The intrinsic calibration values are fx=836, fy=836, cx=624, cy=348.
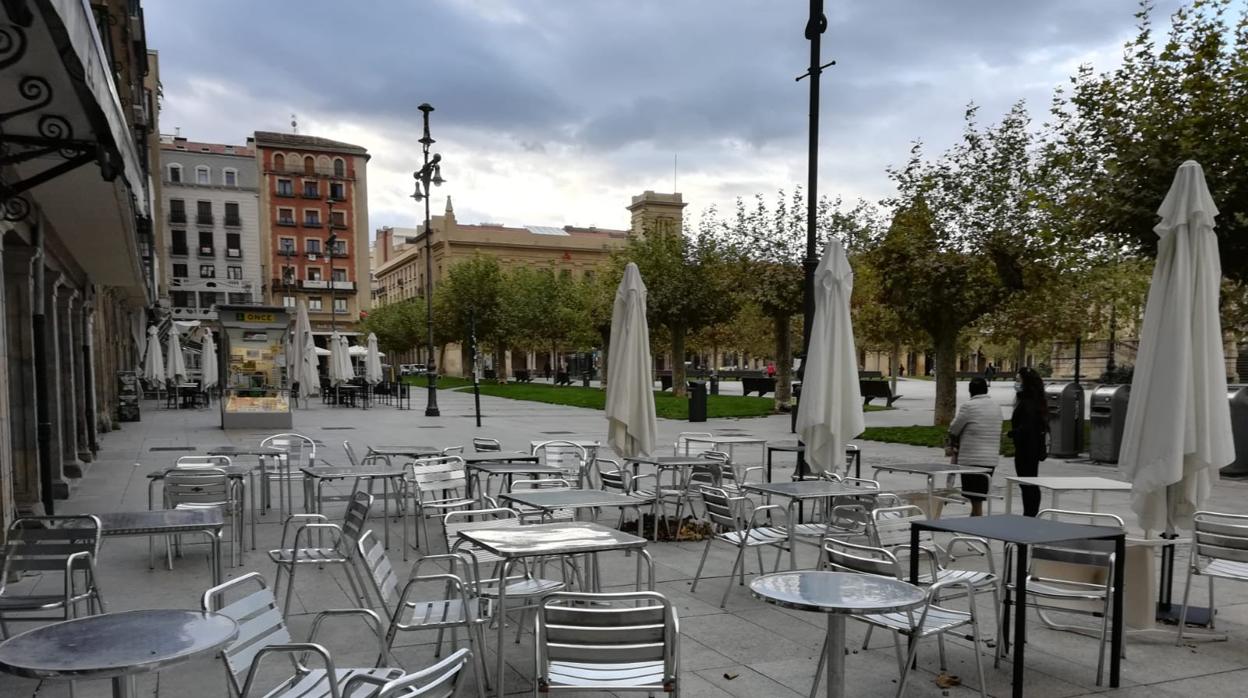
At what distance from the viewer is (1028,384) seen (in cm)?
912

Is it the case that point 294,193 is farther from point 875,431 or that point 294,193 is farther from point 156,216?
point 875,431

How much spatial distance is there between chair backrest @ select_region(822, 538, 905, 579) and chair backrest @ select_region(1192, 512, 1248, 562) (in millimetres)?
2484

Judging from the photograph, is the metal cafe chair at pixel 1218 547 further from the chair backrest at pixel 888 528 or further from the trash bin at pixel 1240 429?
the trash bin at pixel 1240 429

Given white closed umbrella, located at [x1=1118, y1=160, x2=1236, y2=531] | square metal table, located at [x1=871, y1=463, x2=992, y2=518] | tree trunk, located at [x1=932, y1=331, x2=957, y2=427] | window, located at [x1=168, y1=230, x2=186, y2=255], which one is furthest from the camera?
window, located at [x1=168, y1=230, x2=186, y2=255]

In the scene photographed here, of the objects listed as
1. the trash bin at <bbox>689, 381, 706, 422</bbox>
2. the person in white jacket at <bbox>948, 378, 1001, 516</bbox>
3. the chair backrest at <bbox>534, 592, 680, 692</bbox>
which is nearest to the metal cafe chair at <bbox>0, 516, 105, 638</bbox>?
the chair backrest at <bbox>534, 592, 680, 692</bbox>

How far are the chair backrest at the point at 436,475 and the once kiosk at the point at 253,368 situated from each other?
14.2m

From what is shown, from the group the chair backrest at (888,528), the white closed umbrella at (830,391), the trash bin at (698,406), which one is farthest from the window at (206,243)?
the chair backrest at (888,528)

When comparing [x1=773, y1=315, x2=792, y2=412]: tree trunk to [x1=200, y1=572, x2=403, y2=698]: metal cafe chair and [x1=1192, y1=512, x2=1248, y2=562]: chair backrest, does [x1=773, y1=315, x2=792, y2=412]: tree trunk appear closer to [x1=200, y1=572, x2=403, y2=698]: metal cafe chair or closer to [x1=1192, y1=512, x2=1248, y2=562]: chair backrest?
[x1=1192, y1=512, x2=1248, y2=562]: chair backrest

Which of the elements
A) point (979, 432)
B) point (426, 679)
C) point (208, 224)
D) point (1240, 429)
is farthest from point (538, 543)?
point (208, 224)

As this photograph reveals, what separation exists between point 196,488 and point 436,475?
79.5 inches

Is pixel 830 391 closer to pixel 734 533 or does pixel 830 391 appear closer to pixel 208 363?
pixel 734 533

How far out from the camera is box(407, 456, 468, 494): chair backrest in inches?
289

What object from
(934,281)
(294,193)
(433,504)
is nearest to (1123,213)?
(934,281)

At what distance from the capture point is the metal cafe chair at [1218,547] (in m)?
5.33
